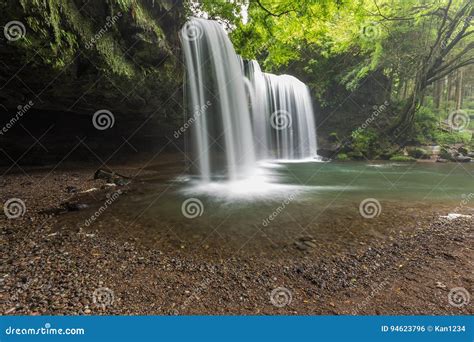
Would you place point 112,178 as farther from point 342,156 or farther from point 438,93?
point 438,93

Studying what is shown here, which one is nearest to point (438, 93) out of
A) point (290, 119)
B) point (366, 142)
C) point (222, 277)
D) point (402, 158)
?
point (366, 142)

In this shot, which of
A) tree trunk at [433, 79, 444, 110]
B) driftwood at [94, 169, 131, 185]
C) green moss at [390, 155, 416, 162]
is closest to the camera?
driftwood at [94, 169, 131, 185]

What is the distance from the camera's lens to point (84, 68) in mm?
8305

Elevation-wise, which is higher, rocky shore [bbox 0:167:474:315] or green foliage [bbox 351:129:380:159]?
green foliage [bbox 351:129:380:159]

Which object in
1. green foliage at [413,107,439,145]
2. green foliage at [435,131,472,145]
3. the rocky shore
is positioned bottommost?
the rocky shore

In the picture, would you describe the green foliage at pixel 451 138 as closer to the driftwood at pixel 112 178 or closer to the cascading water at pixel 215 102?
the cascading water at pixel 215 102

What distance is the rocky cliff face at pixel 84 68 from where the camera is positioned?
259 inches

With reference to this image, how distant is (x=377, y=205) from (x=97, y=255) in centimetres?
644

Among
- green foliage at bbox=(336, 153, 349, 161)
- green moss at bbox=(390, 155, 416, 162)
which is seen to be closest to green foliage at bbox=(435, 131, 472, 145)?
green moss at bbox=(390, 155, 416, 162)

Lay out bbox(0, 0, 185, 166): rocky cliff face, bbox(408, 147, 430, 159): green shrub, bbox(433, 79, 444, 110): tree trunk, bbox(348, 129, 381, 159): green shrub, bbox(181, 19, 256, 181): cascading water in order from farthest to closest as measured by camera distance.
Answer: bbox(433, 79, 444, 110): tree trunk, bbox(348, 129, 381, 159): green shrub, bbox(408, 147, 430, 159): green shrub, bbox(181, 19, 256, 181): cascading water, bbox(0, 0, 185, 166): rocky cliff face

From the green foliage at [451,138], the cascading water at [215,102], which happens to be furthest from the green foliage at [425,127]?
the cascading water at [215,102]

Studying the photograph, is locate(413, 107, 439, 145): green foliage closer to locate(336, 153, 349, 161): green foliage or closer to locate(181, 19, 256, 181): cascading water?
locate(336, 153, 349, 161): green foliage

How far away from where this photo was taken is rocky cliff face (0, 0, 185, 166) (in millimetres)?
6570

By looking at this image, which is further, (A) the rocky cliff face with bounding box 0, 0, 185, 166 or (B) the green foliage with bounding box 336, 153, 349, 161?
(B) the green foliage with bounding box 336, 153, 349, 161
